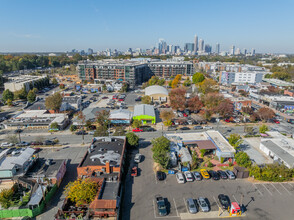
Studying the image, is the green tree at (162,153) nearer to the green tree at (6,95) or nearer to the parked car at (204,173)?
the parked car at (204,173)

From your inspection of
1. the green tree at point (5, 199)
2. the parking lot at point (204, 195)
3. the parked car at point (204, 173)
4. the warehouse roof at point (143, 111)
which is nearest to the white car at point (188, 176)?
the parking lot at point (204, 195)

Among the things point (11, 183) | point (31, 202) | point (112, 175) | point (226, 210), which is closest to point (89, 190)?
point (112, 175)

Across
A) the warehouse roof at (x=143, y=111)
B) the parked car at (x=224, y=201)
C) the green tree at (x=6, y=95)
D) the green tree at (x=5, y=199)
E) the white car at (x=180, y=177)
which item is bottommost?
the parked car at (x=224, y=201)

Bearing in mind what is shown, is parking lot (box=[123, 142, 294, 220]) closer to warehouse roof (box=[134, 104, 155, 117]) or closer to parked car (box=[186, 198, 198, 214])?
parked car (box=[186, 198, 198, 214])

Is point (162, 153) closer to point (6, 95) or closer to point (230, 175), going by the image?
point (230, 175)

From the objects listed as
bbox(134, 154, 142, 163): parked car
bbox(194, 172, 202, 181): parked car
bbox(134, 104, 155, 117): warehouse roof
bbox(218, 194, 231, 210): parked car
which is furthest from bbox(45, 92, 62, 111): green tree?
bbox(218, 194, 231, 210): parked car

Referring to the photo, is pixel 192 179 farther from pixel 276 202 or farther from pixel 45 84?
pixel 45 84
